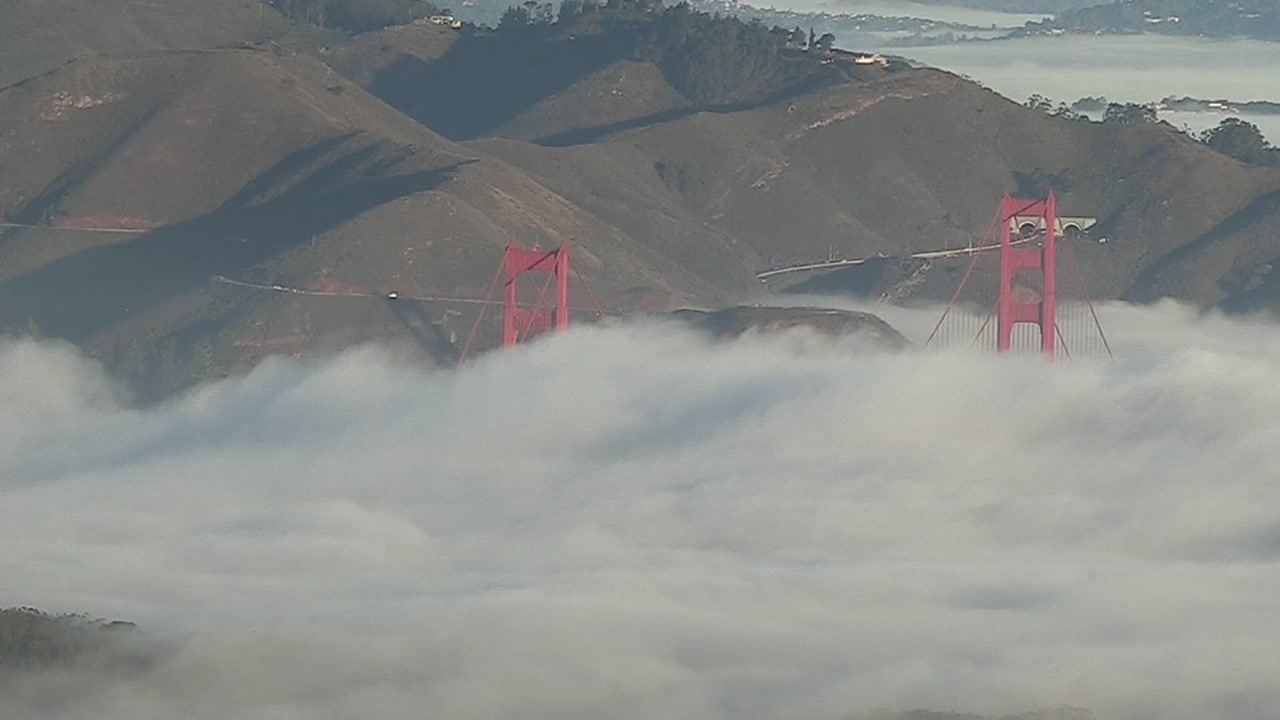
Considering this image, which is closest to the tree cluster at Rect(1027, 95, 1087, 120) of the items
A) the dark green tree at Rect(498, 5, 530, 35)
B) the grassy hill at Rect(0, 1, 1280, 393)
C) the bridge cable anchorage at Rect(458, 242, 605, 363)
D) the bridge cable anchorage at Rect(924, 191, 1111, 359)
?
the grassy hill at Rect(0, 1, 1280, 393)

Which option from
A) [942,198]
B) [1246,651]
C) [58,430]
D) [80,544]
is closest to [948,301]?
[942,198]

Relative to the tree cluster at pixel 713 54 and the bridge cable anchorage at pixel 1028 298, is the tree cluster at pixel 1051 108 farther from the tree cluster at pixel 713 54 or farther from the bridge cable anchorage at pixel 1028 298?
the bridge cable anchorage at pixel 1028 298

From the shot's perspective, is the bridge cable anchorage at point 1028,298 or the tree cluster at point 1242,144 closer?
the bridge cable anchorage at point 1028,298

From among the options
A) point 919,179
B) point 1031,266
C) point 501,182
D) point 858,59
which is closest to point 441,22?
point 858,59

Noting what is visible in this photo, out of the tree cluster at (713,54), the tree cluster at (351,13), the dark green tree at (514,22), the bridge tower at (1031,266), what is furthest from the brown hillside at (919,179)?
the tree cluster at (351,13)

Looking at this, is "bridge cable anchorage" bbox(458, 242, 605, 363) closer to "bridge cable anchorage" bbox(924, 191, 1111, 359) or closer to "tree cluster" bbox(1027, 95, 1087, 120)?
"bridge cable anchorage" bbox(924, 191, 1111, 359)

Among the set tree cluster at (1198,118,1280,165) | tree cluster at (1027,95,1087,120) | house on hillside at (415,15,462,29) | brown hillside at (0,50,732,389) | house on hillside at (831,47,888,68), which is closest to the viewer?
brown hillside at (0,50,732,389)
